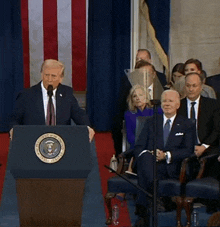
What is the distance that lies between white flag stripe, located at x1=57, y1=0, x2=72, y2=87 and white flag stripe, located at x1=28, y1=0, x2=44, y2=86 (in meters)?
0.29

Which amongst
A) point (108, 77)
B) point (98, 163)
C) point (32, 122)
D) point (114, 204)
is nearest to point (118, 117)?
point (98, 163)

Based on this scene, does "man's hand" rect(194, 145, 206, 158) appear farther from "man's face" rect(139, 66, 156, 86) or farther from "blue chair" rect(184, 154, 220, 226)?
"man's face" rect(139, 66, 156, 86)

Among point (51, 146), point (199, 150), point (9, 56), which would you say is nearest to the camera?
point (51, 146)

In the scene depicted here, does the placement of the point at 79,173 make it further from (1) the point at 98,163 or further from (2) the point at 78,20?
(2) the point at 78,20

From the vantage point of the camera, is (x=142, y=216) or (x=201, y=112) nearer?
(x=142, y=216)

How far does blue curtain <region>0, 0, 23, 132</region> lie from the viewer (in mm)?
9547

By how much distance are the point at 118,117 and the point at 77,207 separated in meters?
2.86

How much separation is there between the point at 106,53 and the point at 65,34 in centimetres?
80

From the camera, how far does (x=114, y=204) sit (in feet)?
19.6

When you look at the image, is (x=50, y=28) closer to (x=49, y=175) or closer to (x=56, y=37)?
(x=56, y=37)

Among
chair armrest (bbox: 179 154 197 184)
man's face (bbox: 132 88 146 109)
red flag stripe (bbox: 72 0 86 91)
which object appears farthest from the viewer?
red flag stripe (bbox: 72 0 86 91)

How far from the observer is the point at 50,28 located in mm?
9922

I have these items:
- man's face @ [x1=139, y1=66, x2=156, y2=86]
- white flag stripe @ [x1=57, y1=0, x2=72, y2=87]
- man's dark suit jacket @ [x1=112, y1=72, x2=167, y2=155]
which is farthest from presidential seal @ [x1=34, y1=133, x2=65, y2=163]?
white flag stripe @ [x1=57, y1=0, x2=72, y2=87]

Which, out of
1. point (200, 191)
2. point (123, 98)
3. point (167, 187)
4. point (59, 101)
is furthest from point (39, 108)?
point (123, 98)
